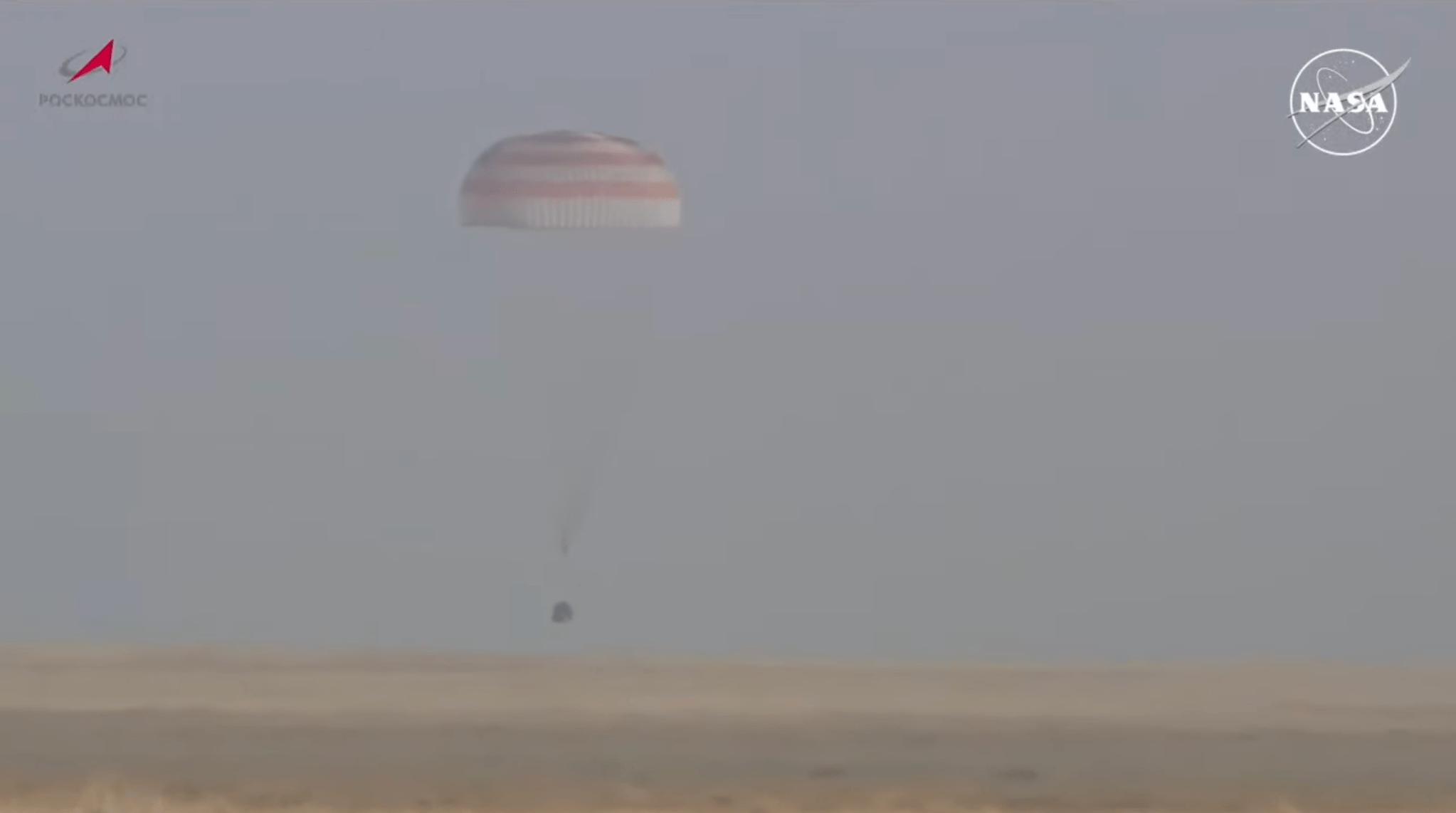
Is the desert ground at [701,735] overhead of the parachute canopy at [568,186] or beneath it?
beneath

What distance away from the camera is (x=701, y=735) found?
1585 inches

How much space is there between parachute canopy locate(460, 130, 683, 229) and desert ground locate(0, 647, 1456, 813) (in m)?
8.78

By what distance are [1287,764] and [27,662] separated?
44582mm

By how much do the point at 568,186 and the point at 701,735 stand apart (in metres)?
9.85

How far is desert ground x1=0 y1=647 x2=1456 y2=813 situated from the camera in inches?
1078

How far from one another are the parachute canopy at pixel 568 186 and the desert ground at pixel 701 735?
8784 millimetres

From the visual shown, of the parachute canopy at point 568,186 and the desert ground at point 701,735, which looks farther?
the parachute canopy at point 568,186

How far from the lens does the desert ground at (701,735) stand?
2738 cm

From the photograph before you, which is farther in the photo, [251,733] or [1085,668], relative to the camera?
[1085,668]

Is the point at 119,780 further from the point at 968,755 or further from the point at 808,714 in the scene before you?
the point at 808,714

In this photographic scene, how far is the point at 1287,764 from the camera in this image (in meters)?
35.3

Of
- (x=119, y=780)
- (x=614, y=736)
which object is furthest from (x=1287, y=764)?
(x=119, y=780)

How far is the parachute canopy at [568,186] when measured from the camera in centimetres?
3900

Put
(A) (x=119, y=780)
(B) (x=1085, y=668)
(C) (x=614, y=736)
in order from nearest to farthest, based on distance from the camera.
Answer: (A) (x=119, y=780), (C) (x=614, y=736), (B) (x=1085, y=668)
